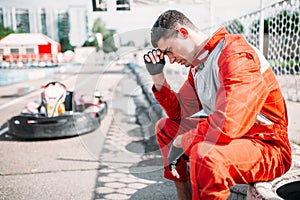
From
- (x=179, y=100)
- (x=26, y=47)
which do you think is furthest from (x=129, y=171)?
(x=26, y=47)

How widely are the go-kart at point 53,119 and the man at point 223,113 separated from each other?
8.54 feet

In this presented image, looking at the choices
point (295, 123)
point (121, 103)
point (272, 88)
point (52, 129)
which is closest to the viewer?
point (272, 88)

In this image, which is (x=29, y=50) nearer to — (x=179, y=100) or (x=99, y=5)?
(x=99, y=5)

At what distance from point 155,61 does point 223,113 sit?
2.07ft

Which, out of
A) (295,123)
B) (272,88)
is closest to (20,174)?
(272,88)

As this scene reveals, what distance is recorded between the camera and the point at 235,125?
1452 millimetres

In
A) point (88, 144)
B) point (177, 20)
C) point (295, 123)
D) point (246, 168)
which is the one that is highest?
point (177, 20)

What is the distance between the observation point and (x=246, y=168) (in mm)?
1562

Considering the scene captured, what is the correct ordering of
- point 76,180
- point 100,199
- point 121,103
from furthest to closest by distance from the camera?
point 121,103 → point 76,180 → point 100,199

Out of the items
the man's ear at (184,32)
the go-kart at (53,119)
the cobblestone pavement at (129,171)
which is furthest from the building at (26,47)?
the man's ear at (184,32)

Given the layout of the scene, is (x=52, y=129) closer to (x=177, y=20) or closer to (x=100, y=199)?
(x=100, y=199)

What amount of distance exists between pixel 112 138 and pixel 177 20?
2922 millimetres

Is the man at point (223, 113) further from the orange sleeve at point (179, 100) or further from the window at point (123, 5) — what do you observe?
the window at point (123, 5)

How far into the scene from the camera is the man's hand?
191 centimetres
